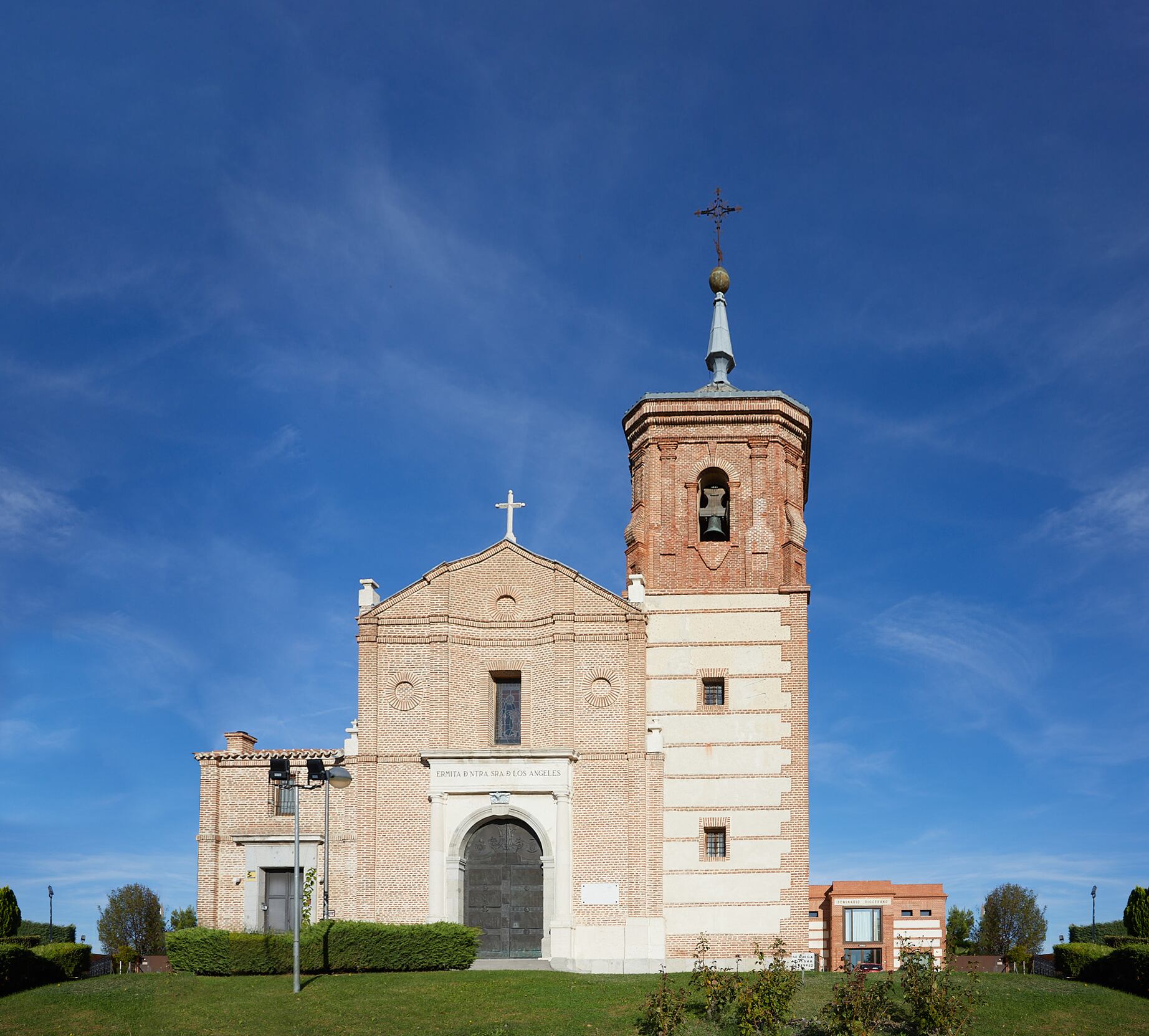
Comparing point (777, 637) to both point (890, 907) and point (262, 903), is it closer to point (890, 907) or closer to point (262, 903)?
point (262, 903)

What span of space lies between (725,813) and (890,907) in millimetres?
22755

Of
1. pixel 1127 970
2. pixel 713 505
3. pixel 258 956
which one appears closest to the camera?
pixel 1127 970

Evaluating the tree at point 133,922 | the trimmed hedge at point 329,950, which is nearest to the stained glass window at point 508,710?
the trimmed hedge at point 329,950

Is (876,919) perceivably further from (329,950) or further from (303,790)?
(329,950)

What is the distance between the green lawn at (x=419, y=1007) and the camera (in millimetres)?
25344

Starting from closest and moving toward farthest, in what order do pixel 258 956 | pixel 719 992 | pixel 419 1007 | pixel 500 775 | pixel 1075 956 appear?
pixel 719 992 → pixel 419 1007 → pixel 258 956 → pixel 1075 956 → pixel 500 775

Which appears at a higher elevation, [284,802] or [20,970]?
[284,802]

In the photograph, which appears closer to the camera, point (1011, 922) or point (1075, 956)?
point (1075, 956)

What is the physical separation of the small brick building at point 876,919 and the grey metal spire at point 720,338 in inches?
953

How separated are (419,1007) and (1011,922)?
189 feet

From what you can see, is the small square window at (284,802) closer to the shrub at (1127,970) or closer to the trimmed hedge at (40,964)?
the trimmed hedge at (40,964)

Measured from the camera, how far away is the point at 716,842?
3625cm

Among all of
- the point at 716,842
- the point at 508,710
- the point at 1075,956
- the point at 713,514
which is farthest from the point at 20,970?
the point at 1075,956

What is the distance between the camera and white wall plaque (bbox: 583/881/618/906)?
3509cm
